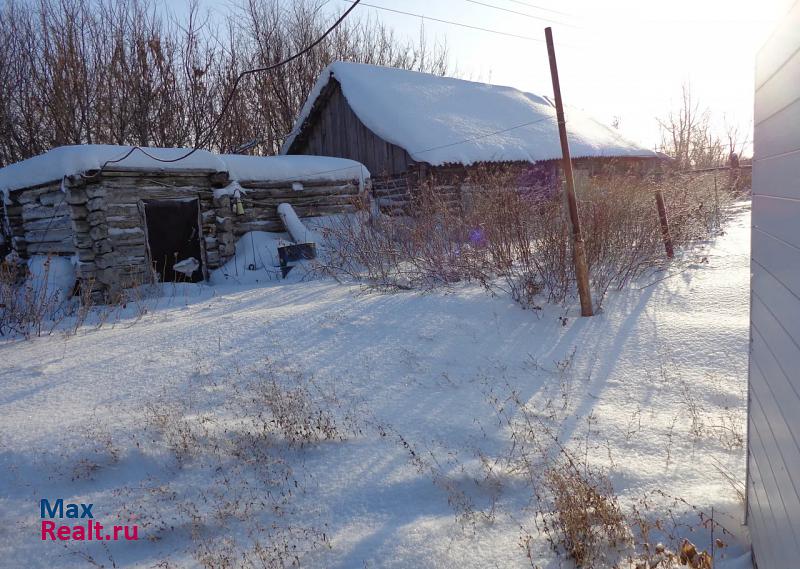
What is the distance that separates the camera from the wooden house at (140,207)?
1015cm

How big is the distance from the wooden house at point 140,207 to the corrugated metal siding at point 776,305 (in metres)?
9.74

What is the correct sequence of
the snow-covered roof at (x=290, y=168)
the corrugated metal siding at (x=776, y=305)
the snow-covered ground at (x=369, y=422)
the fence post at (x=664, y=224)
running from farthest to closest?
the snow-covered roof at (x=290, y=168)
the fence post at (x=664, y=224)
the snow-covered ground at (x=369, y=422)
the corrugated metal siding at (x=776, y=305)

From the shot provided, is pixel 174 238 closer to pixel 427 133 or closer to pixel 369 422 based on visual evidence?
pixel 427 133

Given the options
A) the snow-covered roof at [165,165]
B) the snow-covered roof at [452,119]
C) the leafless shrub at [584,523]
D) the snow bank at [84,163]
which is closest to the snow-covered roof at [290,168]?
the snow-covered roof at [165,165]

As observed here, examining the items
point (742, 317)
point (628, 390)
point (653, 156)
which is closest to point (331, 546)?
point (628, 390)

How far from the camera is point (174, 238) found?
37.8 ft

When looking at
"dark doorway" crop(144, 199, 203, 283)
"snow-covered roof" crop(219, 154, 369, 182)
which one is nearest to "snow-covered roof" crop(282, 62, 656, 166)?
"snow-covered roof" crop(219, 154, 369, 182)

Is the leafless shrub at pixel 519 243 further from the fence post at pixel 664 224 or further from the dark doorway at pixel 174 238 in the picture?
the dark doorway at pixel 174 238

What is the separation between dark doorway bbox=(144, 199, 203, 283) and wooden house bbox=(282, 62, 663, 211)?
4.49 metres

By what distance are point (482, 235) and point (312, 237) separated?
6.00 m

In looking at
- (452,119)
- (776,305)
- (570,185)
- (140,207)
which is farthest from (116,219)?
(776,305)

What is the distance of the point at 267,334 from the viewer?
19.2 ft

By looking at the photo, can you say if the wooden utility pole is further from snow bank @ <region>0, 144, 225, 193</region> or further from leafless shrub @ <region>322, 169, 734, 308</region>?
snow bank @ <region>0, 144, 225, 193</region>

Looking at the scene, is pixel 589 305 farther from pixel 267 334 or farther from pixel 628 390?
pixel 267 334
